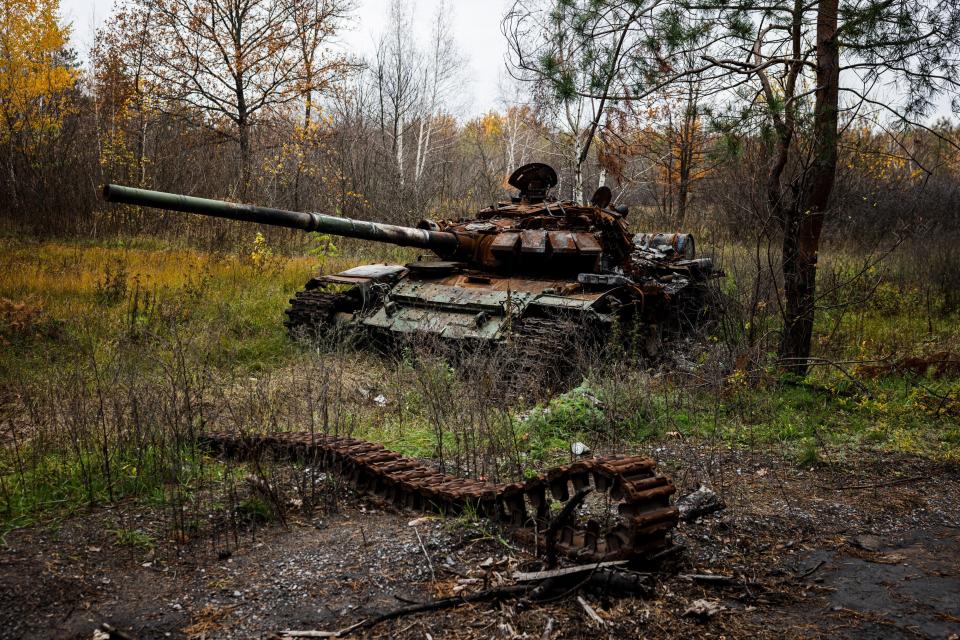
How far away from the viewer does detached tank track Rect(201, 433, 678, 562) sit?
3236 millimetres

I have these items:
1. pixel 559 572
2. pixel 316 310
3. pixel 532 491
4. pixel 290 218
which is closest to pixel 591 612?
pixel 559 572

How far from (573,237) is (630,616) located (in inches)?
240

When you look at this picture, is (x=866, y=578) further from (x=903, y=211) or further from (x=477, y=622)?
(x=903, y=211)

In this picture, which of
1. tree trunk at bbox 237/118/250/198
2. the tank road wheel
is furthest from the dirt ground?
tree trunk at bbox 237/118/250/198

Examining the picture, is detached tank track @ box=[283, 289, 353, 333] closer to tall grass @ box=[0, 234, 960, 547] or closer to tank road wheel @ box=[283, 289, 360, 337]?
tank road wheel @ box=[283, 289, 360, 337]

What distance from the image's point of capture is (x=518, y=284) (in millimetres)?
8664

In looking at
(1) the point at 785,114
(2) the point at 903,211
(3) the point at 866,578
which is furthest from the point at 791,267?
(2) the point at 903,211

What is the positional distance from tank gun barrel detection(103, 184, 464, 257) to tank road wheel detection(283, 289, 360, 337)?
1.22m

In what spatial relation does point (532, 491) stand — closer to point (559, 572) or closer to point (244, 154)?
point (559, 572)

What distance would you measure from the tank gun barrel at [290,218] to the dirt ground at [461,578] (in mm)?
2656

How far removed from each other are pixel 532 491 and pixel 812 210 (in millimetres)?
4997

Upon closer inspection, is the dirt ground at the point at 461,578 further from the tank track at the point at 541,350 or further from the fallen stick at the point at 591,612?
the tank track at the point at 541,350

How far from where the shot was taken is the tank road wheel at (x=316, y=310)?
889cm

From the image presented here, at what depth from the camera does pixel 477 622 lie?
9.55 feet
